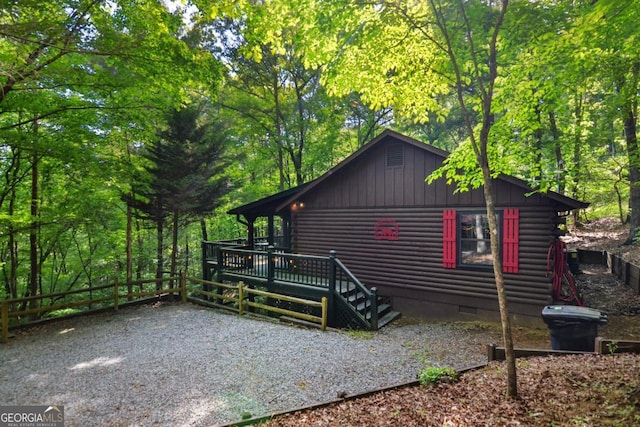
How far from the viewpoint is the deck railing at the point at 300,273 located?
8609mm

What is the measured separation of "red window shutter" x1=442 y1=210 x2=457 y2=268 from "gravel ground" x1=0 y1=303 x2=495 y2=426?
1.78 m

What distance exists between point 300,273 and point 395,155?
5.20 meters

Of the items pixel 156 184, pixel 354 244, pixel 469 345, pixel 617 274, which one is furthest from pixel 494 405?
pixel 156 184

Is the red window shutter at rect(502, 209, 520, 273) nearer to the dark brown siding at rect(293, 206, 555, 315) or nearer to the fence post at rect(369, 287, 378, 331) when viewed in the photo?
the dark brown siding at rect(293, 206, 555, 315)

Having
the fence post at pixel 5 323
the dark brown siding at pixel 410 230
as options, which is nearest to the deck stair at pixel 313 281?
the dark brown siding at pixel 410 230

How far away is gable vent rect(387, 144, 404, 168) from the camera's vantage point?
10.0 meters

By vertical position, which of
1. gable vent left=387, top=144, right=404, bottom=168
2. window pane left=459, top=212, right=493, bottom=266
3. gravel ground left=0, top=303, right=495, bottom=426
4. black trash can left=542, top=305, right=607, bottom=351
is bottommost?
gravel ground left=0, top=303, right=495, bottom=426

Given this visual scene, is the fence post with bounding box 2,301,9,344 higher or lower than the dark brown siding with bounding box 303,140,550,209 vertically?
lower

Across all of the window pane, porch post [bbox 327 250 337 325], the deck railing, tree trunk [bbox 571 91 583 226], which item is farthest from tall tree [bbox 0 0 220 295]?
tree trunk [bbox 571 91 583 226]

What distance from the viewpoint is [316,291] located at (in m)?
9.41

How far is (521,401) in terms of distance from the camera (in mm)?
3656

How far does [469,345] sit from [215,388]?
5440mm

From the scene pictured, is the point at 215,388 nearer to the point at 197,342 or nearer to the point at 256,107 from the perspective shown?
the point at 197,342

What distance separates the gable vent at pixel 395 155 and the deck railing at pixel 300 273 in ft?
12.0
